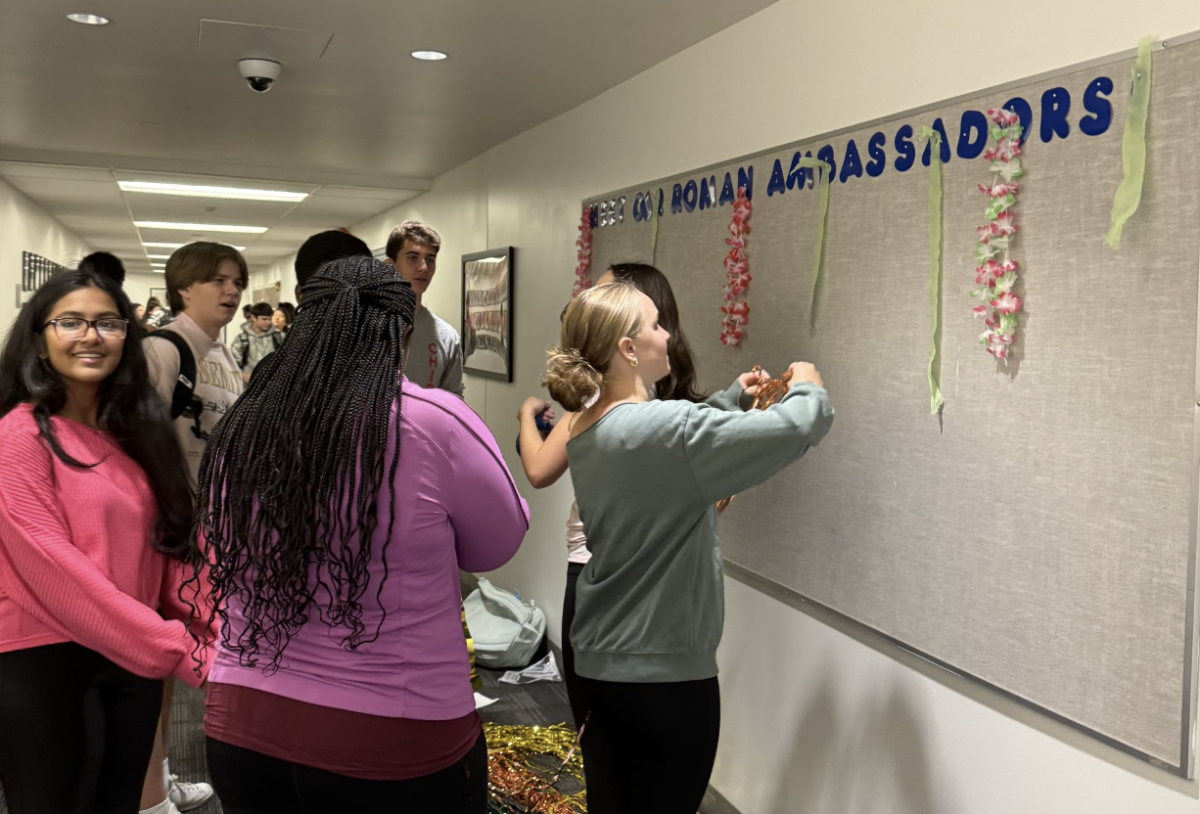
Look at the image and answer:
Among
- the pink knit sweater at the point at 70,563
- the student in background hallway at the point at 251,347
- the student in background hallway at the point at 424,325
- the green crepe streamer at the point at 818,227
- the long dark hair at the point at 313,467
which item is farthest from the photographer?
the student in background hallway at the point at 251,347

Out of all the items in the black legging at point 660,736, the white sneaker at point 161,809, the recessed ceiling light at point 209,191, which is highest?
the recessed ceiling light at point 209,191

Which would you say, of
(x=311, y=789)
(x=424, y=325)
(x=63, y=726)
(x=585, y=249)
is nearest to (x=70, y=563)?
(x=63, y=726)

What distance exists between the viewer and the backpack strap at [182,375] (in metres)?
2.64

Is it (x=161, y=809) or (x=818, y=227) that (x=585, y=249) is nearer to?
(x=818, y=227)

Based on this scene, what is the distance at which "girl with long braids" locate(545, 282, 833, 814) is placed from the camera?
5.36 feet

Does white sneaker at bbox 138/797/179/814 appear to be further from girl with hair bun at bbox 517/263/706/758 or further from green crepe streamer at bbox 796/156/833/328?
green crepe streamer at bbox 796/156/833/328

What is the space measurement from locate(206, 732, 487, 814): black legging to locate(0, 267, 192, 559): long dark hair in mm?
750

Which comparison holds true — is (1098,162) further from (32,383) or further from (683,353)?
(32,383)

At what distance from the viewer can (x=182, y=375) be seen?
104 inches

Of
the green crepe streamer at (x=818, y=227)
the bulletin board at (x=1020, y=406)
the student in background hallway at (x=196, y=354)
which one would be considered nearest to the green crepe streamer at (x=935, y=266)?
the bulletin board at (x=1020, y=406)

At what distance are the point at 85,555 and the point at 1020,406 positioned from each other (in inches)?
67.6

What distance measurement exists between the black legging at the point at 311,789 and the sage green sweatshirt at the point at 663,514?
1.66ft

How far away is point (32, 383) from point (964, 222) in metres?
1.82

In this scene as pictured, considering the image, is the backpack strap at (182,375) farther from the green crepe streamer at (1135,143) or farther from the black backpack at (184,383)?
the green crepe streamer at (1135,143)
